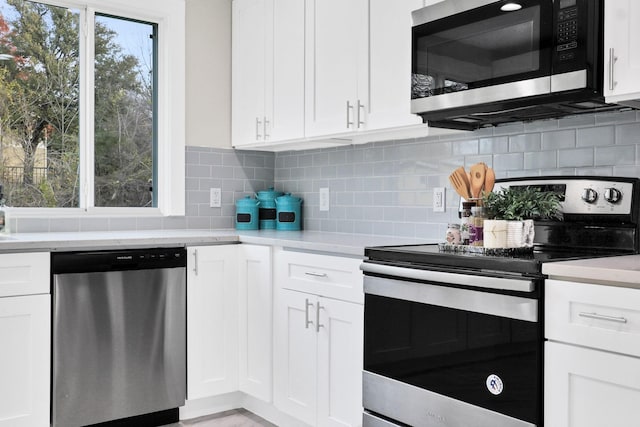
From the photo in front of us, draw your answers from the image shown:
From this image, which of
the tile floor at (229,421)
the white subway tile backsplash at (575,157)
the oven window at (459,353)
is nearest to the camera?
the oven window at (459,353)

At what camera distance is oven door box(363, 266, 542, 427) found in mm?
1675

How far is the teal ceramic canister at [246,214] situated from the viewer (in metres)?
3.57

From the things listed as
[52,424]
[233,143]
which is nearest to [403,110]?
[233,143]

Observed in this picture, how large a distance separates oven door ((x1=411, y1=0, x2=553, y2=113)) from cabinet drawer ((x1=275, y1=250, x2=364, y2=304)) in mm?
681

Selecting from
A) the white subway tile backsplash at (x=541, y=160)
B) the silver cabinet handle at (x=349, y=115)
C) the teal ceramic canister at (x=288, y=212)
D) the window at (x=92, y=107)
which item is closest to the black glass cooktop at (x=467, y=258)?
the white subway tile backsplash at (x=541, y=160)

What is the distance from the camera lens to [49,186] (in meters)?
3.18

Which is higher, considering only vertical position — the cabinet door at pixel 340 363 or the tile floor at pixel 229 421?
Result: the cabinet door at pixel 340 363

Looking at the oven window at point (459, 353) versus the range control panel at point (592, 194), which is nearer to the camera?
the oven window at point (459, 353)

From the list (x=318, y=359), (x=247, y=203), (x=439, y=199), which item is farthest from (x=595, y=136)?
(x=247, y=203)

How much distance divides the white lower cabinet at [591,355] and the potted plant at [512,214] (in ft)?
1.04

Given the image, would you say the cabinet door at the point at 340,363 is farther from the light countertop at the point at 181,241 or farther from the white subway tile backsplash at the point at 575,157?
the white subway tile backsplash at the point at 575,157

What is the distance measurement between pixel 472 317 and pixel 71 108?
2456 millimetres

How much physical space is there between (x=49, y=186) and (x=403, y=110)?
6.27 ft

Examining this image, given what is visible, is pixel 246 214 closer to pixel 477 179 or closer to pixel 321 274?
pixel 321 274
